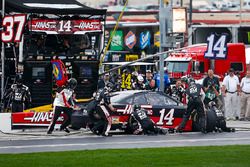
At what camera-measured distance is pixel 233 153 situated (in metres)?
20.0

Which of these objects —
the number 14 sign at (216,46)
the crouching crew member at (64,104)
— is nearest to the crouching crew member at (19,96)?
the crouching crew member at (64,104)

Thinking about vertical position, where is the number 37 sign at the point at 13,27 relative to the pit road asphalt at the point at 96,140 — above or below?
above

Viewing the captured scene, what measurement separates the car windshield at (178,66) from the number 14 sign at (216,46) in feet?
37.6

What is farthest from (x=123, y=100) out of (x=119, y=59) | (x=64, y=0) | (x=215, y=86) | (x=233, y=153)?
(x=119, y=59)

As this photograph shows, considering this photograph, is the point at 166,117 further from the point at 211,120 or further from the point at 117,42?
the point at 117,42

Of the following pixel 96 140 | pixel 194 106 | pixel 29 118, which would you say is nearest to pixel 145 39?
pixel 194 106

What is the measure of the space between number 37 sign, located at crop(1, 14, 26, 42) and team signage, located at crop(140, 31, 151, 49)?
35122 millimetres

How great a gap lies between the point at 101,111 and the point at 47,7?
9230 mm

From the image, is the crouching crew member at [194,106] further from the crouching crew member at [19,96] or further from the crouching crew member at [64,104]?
the crouching crew member at [19,96]

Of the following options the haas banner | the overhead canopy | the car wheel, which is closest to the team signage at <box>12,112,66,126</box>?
the car wheel

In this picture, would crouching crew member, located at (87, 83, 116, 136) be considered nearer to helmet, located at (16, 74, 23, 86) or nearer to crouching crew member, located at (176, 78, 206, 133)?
crouching crew member, located at (176, 78, 206, 133)

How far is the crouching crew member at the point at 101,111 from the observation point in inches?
1006

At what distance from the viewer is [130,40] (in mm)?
63094

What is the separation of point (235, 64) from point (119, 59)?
1652 centimetres
